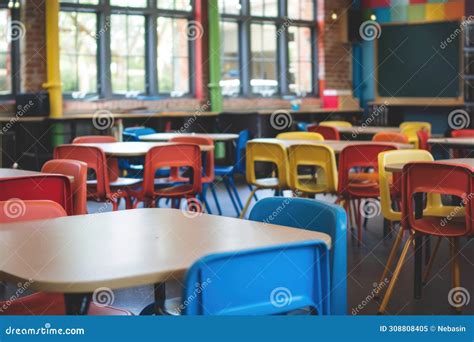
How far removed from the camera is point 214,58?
1169cm

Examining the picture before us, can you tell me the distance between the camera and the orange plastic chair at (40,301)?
2.45 m

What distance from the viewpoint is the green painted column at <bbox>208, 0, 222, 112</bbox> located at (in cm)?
1159

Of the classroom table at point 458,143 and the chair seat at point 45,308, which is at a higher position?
the classroom table at point 458,143

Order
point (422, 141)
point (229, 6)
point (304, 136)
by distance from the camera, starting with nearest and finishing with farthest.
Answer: point (304, 136) → point (422, 141) → point (229, 6)

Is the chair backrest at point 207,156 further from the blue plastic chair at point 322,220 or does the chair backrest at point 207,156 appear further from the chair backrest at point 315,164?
the blue plastic chair at point 322,220

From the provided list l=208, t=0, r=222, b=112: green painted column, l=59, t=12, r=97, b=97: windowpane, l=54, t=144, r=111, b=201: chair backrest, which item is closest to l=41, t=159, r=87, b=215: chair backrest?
l=54, t=144, r=111, b=201: chair backrest

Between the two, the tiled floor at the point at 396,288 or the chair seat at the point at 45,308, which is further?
the tiled floor at the point at 396,288

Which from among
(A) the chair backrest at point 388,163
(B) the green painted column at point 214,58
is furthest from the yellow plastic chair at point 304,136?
(B) the green painted column at point 214,58

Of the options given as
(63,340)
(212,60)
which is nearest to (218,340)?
(63,340)

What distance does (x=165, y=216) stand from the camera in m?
2.71

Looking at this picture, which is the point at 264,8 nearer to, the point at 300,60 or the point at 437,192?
the point at 300,60

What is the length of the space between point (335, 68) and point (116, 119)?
476 centimetres

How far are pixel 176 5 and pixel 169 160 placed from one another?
6.02 metres

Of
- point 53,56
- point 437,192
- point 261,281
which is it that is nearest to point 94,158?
point 437,192
